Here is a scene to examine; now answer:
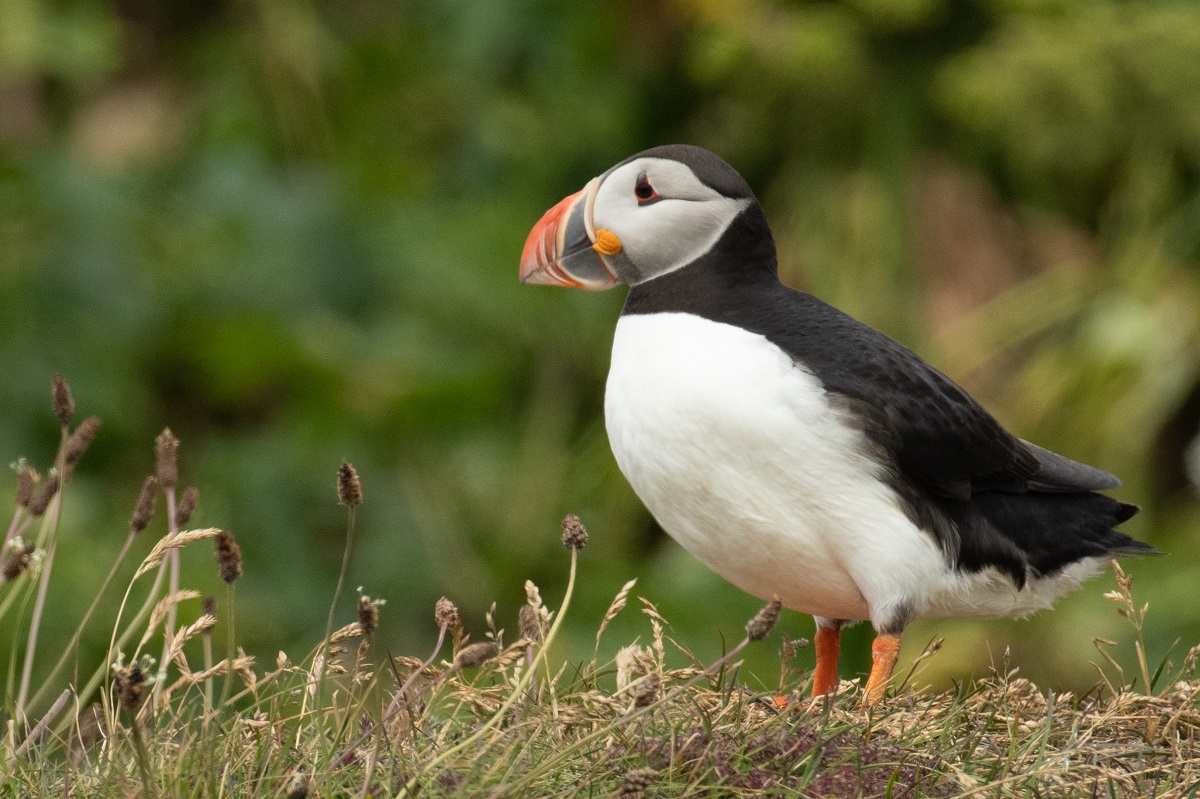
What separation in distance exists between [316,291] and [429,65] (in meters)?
1.67

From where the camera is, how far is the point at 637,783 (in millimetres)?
1922

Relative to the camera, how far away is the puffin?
2.47m

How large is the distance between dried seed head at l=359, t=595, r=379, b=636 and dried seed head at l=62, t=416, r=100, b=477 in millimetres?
533

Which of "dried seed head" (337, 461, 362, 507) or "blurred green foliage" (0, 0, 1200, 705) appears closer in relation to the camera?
"dried seed head" (337, 461, 362, 507)

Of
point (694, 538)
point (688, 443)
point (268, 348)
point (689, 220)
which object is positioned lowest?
point (268, 348)

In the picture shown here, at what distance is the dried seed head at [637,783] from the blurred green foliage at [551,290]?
10.3ft

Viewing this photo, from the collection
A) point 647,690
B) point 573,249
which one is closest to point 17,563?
point 647,690

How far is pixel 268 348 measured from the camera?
5.94 m

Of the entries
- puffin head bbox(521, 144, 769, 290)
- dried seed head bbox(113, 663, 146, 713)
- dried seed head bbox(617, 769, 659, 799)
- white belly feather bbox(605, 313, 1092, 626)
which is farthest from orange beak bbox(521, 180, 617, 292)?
Result: dried seed head bbox(113, 663, 146, 713)

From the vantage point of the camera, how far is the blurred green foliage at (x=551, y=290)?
589cm

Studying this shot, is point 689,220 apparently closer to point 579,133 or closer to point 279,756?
point 279,756

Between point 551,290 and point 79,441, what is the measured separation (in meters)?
4.28

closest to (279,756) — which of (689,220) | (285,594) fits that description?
(689,220)

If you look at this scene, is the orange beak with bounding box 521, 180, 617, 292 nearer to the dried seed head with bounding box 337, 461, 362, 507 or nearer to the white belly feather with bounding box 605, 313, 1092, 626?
the white belly feather with bounding box 605, 313, 1092, 626
